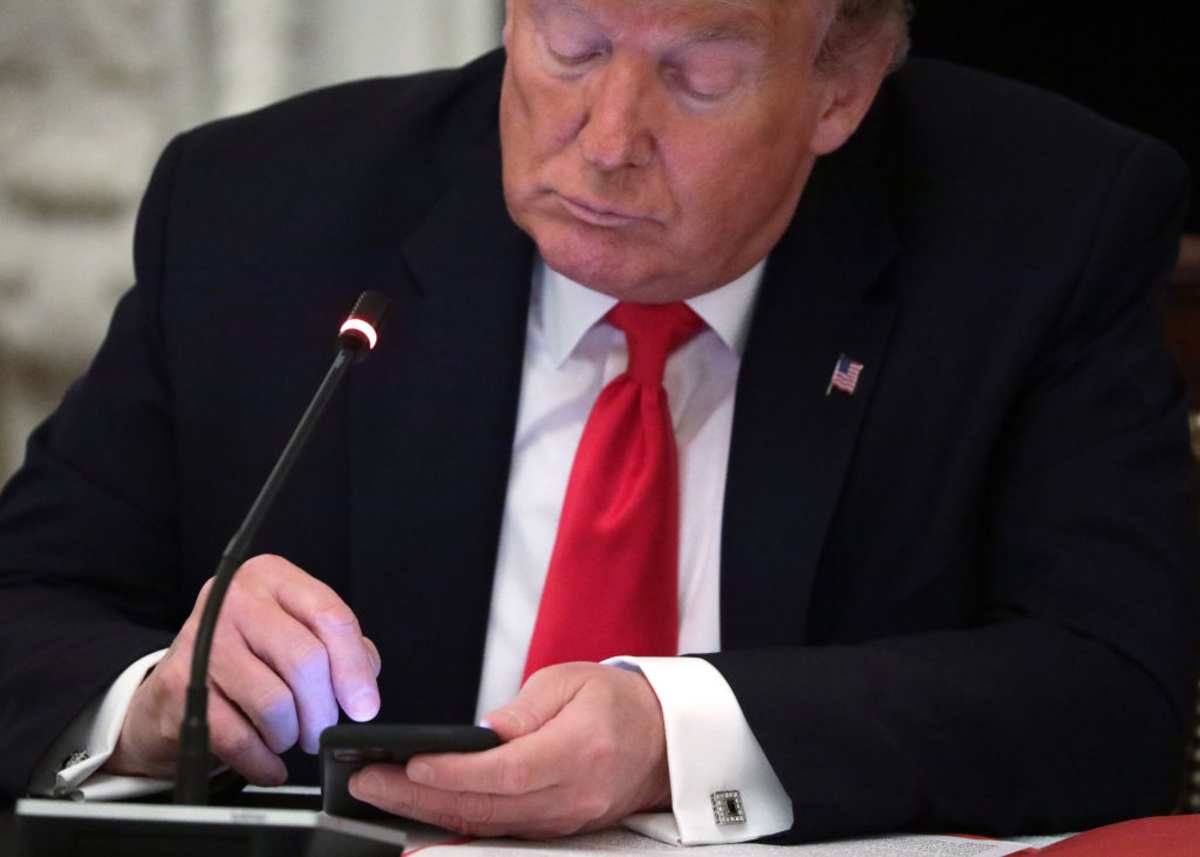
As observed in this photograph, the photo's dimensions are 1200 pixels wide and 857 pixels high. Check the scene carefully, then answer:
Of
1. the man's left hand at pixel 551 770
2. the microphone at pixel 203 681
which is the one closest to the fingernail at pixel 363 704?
the man's left hand at pixel 551 770

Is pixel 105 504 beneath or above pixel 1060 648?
above

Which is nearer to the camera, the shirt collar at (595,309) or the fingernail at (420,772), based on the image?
the fingernail at (420,772)

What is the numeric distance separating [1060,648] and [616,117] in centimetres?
63

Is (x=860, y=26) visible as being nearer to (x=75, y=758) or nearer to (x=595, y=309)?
(x=595, y=309)

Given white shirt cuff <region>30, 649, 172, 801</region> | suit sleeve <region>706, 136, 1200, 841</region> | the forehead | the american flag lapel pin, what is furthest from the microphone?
the american flag lapel pin

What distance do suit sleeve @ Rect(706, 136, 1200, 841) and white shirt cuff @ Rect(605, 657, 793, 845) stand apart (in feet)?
0.07

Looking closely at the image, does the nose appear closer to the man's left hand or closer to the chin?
the chin

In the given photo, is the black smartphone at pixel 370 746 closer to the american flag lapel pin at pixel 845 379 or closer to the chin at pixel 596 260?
the chin at pixel 596 260

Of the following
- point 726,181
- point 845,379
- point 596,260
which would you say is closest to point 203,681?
point 596,260

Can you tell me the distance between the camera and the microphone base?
110 cm

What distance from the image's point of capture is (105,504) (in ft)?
6.48

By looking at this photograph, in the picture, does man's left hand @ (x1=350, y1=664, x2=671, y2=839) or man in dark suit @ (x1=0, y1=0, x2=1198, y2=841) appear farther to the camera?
man in dark suit @ (x1=0, y1=0, x2=1198, y2=841)

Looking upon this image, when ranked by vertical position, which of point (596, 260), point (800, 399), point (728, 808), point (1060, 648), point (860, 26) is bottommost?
point (728, 808)

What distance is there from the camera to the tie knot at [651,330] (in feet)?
6.39
